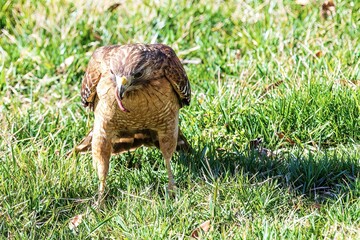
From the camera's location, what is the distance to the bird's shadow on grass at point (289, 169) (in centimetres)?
581

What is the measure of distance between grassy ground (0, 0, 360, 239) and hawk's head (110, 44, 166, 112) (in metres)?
0.76

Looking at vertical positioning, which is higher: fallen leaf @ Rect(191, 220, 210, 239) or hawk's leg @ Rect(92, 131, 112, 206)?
hawk's leg @ Rect(92, 131, 112, 206)

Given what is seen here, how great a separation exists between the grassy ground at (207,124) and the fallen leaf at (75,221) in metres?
0.04

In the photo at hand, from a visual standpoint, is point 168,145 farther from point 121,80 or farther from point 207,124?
point 121,80

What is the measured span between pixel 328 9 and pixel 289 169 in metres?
2.89

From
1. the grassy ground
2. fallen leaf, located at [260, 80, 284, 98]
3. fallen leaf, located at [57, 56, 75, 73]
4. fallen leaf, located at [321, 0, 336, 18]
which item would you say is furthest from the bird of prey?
fallen leaf, located at [321, 0, 336, 18]

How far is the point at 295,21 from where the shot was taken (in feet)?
27.0

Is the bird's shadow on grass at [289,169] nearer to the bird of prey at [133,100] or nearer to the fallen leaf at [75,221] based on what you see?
the bird of prey at [133,100]

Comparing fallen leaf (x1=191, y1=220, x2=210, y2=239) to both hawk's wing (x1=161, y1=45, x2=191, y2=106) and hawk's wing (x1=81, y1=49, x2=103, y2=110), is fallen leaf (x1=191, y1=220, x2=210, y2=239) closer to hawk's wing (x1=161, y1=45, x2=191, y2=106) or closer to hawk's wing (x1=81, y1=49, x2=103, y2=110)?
hawk's wing (x1=161, y1=45, x2=191, y2=106)

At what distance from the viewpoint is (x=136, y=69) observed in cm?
548

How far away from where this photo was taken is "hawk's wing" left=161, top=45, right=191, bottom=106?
5.95m

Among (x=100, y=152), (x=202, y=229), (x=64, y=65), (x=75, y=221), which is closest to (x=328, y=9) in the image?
(x=64, y=65)

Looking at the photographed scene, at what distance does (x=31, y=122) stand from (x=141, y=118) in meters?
1.44

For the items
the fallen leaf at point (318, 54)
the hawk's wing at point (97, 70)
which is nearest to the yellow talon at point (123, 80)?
the hawk's wing at point (97, 70)
